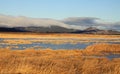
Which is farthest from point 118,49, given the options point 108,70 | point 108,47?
point 108,70

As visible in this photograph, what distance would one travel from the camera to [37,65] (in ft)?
62.6

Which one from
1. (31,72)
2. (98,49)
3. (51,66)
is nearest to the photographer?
(31,72)

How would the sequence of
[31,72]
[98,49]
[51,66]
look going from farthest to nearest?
[98,49]
[51,66]
[31,72]

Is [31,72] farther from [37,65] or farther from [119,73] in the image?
[119,73]

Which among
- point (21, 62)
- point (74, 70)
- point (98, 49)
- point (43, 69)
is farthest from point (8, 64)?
point (98, 49)

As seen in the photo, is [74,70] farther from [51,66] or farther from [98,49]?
[98,49]

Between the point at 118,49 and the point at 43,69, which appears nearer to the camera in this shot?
the point at 43,69

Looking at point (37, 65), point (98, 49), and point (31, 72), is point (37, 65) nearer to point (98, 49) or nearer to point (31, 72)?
point (31, 72)

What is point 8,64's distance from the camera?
1848 centimetres

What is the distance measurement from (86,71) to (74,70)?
0.73m

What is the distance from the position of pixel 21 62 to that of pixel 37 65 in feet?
3.35

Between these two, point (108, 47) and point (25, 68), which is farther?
point (108, 47)

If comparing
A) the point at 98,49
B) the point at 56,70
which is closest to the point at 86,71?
the point at 56,70

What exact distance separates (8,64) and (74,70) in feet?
13.0
